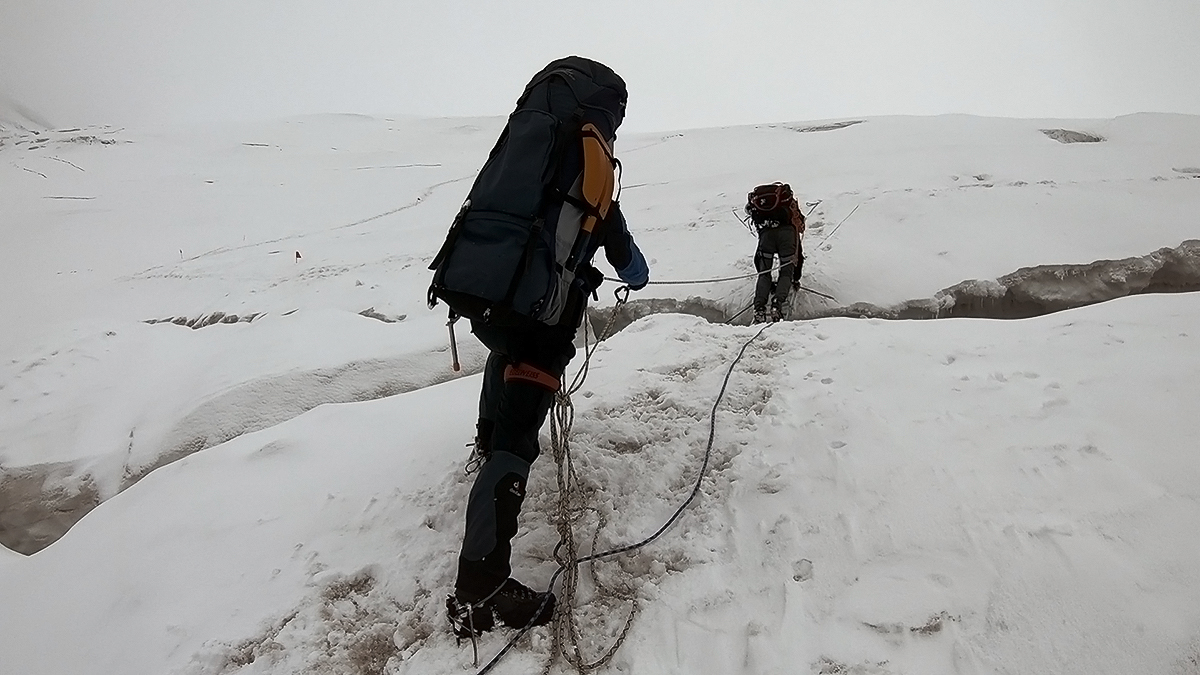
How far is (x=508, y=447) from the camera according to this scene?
233 cm

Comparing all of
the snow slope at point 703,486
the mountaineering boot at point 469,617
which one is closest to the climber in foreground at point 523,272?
the mountaineering boot at point 469,617

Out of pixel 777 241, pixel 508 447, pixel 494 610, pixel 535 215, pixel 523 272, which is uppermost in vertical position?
pixel 535 215

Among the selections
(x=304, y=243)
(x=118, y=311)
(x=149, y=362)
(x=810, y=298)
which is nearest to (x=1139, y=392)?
(x=810, y=298)

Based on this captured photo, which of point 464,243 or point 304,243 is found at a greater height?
point 464,243

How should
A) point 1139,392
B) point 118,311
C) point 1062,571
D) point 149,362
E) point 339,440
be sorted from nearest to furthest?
1. point 1062,571
2. point 1139,392
3. point 339,440
4. point 149,362
5. point 118,311

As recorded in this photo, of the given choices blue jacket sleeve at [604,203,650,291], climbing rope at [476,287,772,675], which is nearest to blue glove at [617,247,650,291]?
blue jacket sleeve at [604,203,650,291]

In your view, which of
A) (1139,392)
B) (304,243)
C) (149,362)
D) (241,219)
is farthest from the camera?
(241,219)

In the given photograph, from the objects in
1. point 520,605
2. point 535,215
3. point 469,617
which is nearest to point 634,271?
point 535,215

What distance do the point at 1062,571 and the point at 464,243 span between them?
2.42m

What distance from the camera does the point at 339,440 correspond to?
3.52 metres

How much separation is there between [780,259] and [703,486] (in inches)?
163

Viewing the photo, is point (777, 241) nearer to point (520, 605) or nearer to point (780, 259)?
point (780, 259)

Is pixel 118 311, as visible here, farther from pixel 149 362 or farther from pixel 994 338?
pixel 994 338

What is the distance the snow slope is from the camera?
6.61 ft
